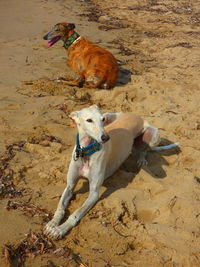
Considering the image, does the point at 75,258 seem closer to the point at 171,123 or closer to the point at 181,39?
the point at 171,123

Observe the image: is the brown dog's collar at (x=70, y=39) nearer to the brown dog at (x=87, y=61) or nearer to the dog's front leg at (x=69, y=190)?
the brown dog at (x=87, y=61)

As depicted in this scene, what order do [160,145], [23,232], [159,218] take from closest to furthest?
[23,232] → [159,218] → [160,145]

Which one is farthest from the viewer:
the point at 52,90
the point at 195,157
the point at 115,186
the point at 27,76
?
the point at 27,76

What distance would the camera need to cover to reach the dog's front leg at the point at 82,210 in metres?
3.34

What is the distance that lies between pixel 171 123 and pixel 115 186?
2.13 m

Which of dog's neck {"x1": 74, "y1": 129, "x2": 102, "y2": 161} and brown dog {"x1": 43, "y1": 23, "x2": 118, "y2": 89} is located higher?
dog's neck {"x1": 74, "y1": 129, "x2": 102, "y2": 161}

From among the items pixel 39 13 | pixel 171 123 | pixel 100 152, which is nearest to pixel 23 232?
pixel 100 152

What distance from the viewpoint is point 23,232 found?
3311 millimetres

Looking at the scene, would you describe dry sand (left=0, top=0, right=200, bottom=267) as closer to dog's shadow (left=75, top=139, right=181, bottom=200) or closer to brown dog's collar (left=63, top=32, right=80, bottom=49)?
dog's shadow (left=75, top=139, right=181, bottom=200)

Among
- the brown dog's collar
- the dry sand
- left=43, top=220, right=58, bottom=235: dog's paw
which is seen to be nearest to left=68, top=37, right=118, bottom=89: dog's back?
the brown dog's collar

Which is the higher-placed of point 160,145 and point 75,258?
point 75,258

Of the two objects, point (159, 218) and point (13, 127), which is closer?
point (159, 218)

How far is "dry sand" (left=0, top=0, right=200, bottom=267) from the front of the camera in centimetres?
332

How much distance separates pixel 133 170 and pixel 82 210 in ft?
4.31
